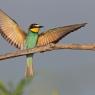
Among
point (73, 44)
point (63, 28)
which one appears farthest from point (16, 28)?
point (73, 44)

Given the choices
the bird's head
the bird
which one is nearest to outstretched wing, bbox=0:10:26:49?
the bird

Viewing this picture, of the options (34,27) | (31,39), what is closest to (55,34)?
(31,39)

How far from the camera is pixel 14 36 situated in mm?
3434

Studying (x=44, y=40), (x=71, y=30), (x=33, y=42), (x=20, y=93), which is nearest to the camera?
(x=20, y=93)

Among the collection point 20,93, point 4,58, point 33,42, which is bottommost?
point 33,42

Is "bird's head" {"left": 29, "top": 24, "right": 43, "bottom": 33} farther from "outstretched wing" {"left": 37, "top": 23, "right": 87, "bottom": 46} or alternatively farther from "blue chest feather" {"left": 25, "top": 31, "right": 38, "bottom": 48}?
"outstretched wing" {"left": 37, "top": 23, "right": 87, "bottom": 46}

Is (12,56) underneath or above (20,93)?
underneath

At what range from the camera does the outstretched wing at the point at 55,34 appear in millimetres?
2652

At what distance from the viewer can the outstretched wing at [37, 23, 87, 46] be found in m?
2.65

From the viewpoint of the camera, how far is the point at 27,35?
142 inches

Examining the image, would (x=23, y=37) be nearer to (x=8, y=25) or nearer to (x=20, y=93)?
(x=8, y=25)

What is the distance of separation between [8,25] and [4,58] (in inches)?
53.5

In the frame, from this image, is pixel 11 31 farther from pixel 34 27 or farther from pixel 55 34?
pixel 55 34

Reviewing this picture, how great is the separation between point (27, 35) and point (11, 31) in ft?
0.72
